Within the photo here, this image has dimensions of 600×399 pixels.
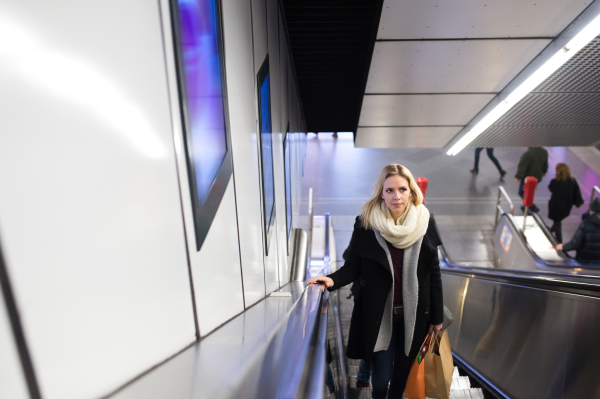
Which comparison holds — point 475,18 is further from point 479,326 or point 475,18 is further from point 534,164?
point 534,164

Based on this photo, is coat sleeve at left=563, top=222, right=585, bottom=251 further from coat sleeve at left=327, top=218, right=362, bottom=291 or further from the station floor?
coat sleeve at left=327, top=218, right=362, bottom=291

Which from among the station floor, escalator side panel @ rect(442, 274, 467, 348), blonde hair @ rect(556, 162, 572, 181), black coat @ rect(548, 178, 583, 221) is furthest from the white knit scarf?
the station floor

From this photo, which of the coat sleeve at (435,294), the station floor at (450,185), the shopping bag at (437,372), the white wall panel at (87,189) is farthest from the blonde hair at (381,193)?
the station floor at (450,185)

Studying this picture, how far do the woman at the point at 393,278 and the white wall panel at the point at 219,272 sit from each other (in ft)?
1.83

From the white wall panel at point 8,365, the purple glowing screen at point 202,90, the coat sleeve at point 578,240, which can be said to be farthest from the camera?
the coat sleeve at point 578,240

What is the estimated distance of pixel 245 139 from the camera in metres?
2.14

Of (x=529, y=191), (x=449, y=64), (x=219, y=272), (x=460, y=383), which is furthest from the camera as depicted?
(x=529, y=191)

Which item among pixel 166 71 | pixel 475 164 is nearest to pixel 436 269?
pixel 166 71

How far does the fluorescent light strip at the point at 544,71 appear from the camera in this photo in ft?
9.32

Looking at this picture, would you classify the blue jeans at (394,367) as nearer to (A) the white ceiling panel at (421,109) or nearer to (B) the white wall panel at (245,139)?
(B) the white wall panel at (245,139)

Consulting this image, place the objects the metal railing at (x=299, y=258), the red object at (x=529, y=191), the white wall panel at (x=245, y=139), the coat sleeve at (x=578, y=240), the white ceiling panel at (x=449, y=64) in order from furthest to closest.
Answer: the red object at (x=529, y=191), the metal railing at (x=299, y=258), the coat sleeve at (x=578, y=240), the white ceiling panel at (x=449, y=64), the white wall panel at (x=245, y=139)

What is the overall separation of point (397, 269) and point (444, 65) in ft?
8.52

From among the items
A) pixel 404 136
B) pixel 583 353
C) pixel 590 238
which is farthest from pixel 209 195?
pixel 404 136

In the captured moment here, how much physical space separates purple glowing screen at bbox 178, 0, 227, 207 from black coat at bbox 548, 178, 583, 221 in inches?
290
